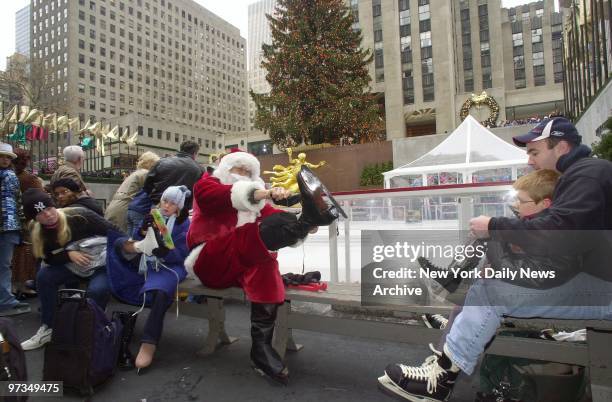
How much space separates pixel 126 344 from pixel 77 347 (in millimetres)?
515

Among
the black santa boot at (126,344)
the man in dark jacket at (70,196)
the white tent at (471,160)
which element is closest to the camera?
the black santa boot at (126,344)

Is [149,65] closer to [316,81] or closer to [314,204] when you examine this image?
[316,81]

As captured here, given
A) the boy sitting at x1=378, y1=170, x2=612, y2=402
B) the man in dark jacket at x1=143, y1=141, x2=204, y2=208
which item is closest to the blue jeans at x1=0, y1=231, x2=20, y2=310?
the man in dark jacket at x1=143, y1=141, x2=204, y2=208

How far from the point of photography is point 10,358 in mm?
Answer: 1885

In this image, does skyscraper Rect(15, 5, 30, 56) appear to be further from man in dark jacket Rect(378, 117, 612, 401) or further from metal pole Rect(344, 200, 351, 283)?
man in dark jacket Rect(378, 117, 612, 401)

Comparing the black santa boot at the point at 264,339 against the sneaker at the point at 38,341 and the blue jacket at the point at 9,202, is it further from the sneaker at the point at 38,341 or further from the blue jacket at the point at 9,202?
the blue jacket at the point at 9,202

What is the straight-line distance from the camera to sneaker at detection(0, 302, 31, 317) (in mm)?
4188

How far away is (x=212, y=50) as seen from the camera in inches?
4262

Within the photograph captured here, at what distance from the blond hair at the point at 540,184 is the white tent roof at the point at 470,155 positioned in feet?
28.1

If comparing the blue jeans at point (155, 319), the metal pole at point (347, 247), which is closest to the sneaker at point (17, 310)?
the blue jeans at point (155, 319)

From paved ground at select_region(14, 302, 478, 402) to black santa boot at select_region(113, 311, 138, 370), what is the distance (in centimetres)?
9

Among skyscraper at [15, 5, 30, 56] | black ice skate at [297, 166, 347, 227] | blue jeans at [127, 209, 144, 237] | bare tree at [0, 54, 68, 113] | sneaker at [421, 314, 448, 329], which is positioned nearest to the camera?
black ice skate at [297, 166, 347, 227]

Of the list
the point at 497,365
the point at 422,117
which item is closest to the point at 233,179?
the point at 497,365

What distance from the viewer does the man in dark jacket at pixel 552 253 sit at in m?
1.68
